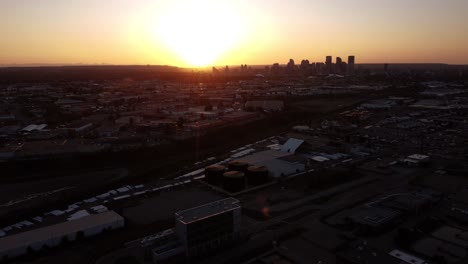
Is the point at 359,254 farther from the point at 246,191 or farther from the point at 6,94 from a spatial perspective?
the point at 6,94

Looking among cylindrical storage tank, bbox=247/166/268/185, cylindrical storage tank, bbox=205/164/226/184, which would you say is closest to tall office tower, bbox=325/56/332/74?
cylindrical storage tank, bbox=247/166/268/185

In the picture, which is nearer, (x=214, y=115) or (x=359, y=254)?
(x=359, y=254)

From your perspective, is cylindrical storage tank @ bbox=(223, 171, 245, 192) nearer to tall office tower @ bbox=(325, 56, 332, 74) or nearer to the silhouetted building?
tall office tower @ bbox=(325, 56, 332, 74)

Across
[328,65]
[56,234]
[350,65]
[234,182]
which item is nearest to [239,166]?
[234,182]

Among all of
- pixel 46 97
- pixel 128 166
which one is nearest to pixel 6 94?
pixel 46 97

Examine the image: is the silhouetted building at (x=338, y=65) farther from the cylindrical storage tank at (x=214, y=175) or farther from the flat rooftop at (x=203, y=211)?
the flat rooftop at (x=203, y=211)

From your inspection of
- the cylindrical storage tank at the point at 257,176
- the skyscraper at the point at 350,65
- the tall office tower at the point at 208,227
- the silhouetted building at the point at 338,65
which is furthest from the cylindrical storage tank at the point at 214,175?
the skyscraper at the point at 350,65
